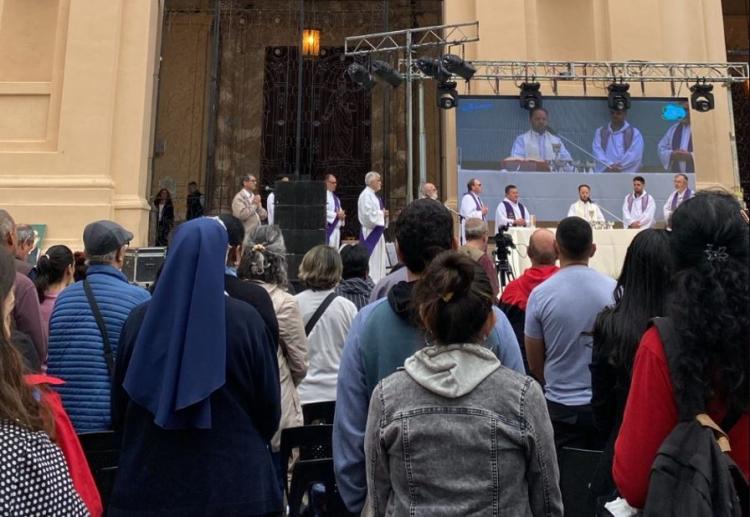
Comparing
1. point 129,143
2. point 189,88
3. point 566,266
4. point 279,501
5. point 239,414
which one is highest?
point 189,88

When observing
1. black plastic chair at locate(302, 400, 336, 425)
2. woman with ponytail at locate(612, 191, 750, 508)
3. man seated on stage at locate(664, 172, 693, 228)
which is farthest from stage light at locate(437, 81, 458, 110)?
woman with ponytail at locate(612, 191, 750, 508)

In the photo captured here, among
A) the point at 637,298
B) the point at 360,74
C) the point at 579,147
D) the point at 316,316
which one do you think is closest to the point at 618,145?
the point at 579,147

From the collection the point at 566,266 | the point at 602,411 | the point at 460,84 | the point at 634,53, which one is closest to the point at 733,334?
the point at 602,411

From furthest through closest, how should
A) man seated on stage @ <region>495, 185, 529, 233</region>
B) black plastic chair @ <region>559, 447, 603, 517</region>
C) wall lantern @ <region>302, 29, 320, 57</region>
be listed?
wall lantern @ <region>302, 29, 320, 57</region>
man seated on stage @ <region>495, 185, 529, 233</region>
black plastic chair @ <region>559, 447, 603, 517</region>

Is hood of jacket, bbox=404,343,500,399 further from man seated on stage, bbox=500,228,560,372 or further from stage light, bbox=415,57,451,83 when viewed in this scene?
stage light, bbox=415,57,451,83

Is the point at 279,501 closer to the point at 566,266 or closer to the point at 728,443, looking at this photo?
the point at 728,443

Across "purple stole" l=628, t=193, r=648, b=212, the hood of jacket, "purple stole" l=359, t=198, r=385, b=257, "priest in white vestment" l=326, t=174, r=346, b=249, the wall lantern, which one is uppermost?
the wall lantern

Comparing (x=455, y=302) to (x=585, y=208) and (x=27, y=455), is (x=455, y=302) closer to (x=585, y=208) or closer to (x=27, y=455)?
(x=27, y=455)

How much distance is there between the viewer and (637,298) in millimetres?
2500

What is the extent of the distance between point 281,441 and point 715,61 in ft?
48.7

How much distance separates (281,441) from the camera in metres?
3.17

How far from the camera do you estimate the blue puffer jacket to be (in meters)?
3.28

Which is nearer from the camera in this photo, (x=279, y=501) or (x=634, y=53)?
(x=279, y=501)

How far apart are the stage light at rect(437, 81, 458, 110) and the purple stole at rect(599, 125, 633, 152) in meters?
3.36
